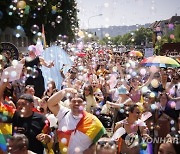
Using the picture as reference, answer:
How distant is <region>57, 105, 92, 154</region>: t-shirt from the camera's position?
4188 mm

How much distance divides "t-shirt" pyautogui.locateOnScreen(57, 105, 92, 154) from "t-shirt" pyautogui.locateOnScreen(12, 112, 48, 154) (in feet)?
0.69

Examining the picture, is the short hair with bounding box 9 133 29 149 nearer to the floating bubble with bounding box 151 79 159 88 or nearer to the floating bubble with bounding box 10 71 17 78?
the floating bubble with bounding box 10 71 17 78

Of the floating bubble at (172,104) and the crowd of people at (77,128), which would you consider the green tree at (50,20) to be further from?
the crowd of people at (77,128)

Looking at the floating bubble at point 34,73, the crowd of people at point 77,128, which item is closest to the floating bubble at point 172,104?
the crowd of people at point 77,128

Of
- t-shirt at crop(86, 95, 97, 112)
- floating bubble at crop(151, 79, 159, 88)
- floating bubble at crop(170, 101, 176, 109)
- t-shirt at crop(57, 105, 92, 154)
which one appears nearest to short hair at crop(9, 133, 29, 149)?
t-shirt at crop(57, 105, 92, 154)

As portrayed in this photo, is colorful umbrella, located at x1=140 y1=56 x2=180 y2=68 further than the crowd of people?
Yes

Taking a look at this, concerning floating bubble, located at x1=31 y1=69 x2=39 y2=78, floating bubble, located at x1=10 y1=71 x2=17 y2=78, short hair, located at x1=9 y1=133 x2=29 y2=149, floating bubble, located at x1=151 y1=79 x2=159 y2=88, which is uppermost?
floating bubble, located at x1=10 y1=71 x2=17 y2=78

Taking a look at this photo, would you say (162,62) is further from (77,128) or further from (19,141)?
(19,141)

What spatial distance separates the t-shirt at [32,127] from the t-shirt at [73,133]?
21 cm

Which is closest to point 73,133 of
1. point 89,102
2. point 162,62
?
point 89,102

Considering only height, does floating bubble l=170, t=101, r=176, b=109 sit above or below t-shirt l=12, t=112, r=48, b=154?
below

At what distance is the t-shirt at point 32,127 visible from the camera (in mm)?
4180

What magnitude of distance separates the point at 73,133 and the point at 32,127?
18.4 inches

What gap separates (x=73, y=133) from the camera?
4.25 metres
